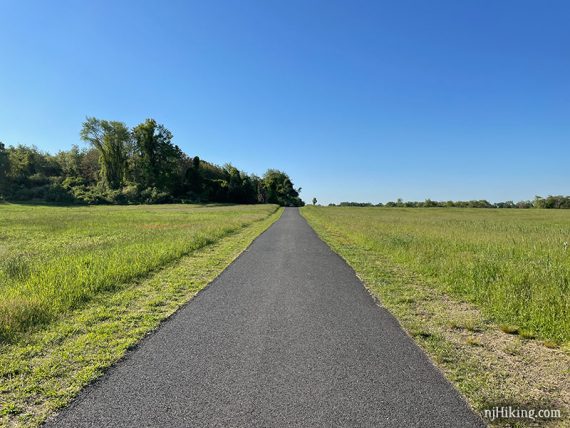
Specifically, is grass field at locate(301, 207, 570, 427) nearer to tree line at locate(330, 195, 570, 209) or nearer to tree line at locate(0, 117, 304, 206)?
tree line at locate(0, 117, 304, 206)

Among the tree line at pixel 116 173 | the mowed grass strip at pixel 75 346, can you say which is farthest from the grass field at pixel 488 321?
the tree line at pixel 116 173

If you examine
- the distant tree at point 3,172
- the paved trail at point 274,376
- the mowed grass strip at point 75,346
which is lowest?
the mowed grass strip at point 75,346

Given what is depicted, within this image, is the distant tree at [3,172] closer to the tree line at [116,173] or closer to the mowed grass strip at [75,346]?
the tree line at [116,173]

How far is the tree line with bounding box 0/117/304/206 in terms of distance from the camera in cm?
7925

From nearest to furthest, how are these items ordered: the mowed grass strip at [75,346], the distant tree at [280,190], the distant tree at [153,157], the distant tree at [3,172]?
1. the mowed grass strip at [75,346]
2. the distant tree at [3,172]
3. the distant tree at [153,157]
4. the distant tree at [280,190]

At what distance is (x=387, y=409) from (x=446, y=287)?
567 cm

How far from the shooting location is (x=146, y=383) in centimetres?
358

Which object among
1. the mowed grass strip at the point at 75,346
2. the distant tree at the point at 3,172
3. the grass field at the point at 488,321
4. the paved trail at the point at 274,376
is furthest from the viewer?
the distant tree at the point at 3,172

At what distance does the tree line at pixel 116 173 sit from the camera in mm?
79250

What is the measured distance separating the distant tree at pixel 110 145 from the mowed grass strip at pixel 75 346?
90866 mm

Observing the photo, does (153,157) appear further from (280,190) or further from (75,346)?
(75,346)

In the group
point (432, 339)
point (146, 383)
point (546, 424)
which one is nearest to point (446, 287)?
point (432, 339)

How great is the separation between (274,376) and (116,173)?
321ft

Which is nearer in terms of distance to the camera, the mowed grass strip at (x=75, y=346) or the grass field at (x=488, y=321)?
the mowed grass strip at (x=75, y=346)
